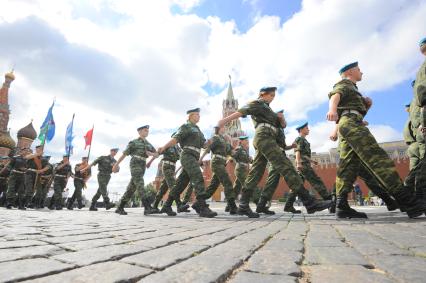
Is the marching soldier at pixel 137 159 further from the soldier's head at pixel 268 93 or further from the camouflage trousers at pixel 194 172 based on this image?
the soldier's head at pixel 268 93

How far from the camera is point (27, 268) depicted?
4.17ft

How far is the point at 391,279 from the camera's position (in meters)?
1.15

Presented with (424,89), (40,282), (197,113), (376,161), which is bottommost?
(40,282)

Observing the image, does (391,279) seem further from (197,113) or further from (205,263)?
(197,113)

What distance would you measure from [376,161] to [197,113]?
3776 millimetres

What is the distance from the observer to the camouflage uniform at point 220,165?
20.8 ft

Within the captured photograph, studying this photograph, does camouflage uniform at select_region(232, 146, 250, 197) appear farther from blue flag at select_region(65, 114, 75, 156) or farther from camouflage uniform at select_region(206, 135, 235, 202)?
blue flag at select_region(65, 114, 75, 156)

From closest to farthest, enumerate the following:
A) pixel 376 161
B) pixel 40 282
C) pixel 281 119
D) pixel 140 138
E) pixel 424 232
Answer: pixel 40 282, pixel 424 232, pixel 376 161, pixel 281 119, pixel 140 138

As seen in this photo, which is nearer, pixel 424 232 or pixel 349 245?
pixel 349 245

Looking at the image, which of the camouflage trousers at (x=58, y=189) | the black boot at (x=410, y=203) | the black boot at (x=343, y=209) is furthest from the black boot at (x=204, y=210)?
the camouflage trousers at (x=58, y=189)

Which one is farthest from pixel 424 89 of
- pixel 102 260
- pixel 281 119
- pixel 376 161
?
pixel 102 260

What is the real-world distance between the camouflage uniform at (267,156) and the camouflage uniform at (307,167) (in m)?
2.08

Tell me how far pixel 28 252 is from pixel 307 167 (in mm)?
6364

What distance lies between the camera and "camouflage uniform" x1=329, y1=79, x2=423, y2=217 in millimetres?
3510
